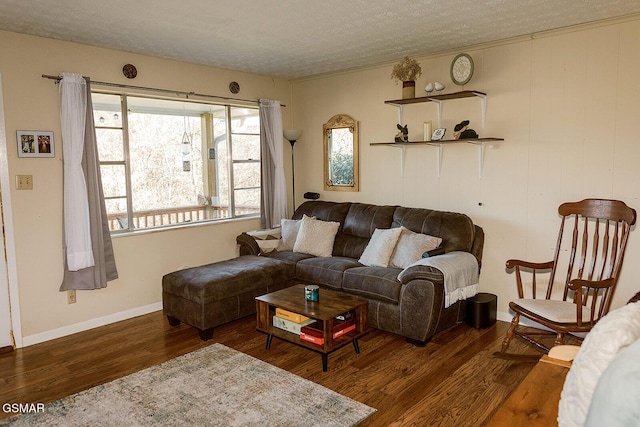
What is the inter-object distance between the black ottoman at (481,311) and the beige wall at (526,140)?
0.89 feet

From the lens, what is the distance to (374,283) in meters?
3.67

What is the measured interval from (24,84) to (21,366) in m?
2.10

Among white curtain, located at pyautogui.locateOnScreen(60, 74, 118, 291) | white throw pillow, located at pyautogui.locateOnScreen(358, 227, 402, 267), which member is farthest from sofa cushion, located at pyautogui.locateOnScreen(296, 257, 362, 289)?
white curtain, located at pyautogui.locateOnScreen(60, 74, 118, 291)

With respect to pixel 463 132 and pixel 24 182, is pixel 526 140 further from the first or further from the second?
pixel 24 182

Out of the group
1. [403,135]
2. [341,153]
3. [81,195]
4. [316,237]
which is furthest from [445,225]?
[81,195]

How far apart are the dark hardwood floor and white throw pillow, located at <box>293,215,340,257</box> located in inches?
38.9

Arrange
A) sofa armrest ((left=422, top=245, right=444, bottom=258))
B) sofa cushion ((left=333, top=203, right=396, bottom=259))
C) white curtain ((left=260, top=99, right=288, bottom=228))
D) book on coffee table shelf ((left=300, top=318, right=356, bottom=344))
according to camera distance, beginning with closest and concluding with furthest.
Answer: book on coffee table shelf ((left=300, top=318, right=356, bottom=344)) < sofa armrest ((left=422, top=245, right=444, bottom=258)) < sofa cushion ((left=333, top=203, right=396, bottom=259)) < white curtain ((left=260, top=99, right=288, bottom=228))

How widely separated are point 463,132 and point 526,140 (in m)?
0.51

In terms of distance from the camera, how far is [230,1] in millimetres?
2846

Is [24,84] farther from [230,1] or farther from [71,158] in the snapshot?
[230,1]

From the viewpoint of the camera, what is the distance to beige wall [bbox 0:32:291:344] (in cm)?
351

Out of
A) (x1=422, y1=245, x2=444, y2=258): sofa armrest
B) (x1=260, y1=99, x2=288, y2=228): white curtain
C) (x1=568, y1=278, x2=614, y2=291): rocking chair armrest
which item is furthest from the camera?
(x1=260, y1=99, x2=288, y2=228): white curtain

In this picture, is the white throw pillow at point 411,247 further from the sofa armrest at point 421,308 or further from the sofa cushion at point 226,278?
the sofa cushion at point 226,278

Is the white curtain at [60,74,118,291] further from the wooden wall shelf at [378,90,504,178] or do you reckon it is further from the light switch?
the wooden wall shelf at [378,90,504,178]
